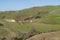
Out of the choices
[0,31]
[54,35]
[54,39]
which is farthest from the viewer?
[0,31]

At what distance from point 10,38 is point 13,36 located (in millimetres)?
380

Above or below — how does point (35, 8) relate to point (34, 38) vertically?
below

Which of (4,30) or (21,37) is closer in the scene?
(21,37)

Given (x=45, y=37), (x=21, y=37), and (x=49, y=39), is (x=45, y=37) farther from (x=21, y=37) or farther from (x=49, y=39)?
(x=21, y=37)

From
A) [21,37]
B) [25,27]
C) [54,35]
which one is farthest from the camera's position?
[25,27]

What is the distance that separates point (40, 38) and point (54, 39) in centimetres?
98

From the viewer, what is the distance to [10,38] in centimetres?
1405

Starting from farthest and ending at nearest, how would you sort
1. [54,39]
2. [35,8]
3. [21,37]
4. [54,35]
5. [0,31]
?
[35,8] < [0,31] < [21,37] < [54,35] < [54,39]

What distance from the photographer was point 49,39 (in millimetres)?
11141

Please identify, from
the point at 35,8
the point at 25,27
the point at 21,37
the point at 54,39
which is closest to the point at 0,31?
the point at 25,27

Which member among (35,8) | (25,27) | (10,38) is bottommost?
(35,8)

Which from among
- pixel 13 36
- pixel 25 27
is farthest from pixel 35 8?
pixel 13 36

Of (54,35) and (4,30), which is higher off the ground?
(54,35)

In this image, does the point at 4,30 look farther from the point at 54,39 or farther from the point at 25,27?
the point at 54,39
